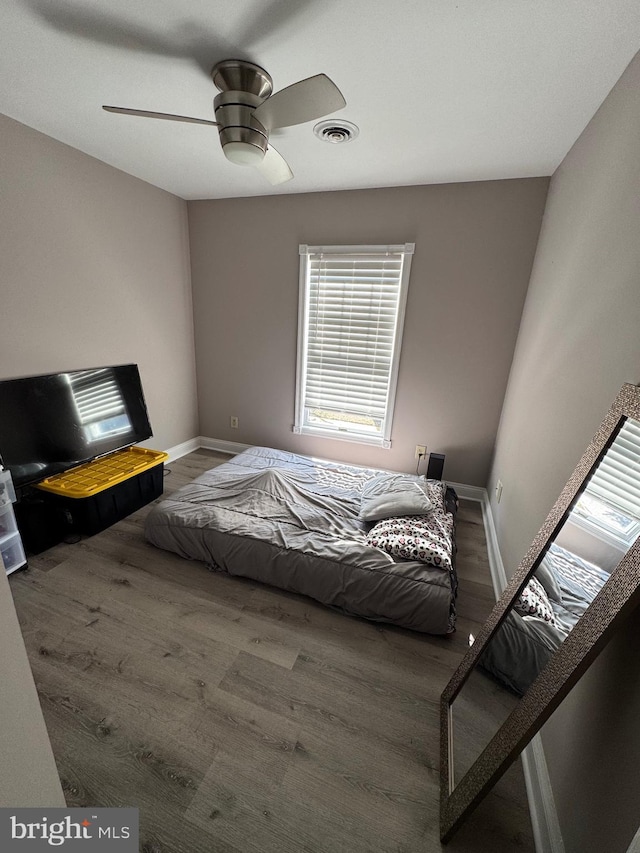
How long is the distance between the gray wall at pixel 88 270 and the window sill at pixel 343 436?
139 centimetres

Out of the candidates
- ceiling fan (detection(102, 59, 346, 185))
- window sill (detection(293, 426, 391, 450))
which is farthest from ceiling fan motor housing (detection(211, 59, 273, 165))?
window sill (detection(293, 426, 391, 450))

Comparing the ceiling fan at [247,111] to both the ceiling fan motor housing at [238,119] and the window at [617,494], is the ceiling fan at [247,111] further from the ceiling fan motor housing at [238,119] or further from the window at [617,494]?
the window at [617,494]

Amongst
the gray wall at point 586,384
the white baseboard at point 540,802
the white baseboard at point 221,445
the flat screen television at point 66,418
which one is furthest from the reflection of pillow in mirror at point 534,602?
the white baseboard at point 221,445

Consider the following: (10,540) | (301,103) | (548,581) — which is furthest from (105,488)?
(548,581)

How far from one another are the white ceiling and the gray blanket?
2.22 meters

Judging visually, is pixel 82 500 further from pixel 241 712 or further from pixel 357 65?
pixel 357 65

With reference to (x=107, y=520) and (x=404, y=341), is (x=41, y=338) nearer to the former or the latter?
(x=107, y=520)

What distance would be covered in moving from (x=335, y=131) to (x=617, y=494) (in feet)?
7.15

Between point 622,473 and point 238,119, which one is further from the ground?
point 238,119

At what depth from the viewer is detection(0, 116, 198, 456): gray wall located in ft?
6.77

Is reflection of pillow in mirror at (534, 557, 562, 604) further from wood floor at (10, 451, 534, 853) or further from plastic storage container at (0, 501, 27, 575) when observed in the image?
plastic storage container at (0, 501, 27, 575)

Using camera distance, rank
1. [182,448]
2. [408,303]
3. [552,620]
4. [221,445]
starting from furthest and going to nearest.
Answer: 1. [221,445]
2. [182,448]
3. [408,303]
4. [552,620]

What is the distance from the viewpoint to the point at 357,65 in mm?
1409

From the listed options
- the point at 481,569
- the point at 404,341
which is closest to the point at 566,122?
the point at 404,341
